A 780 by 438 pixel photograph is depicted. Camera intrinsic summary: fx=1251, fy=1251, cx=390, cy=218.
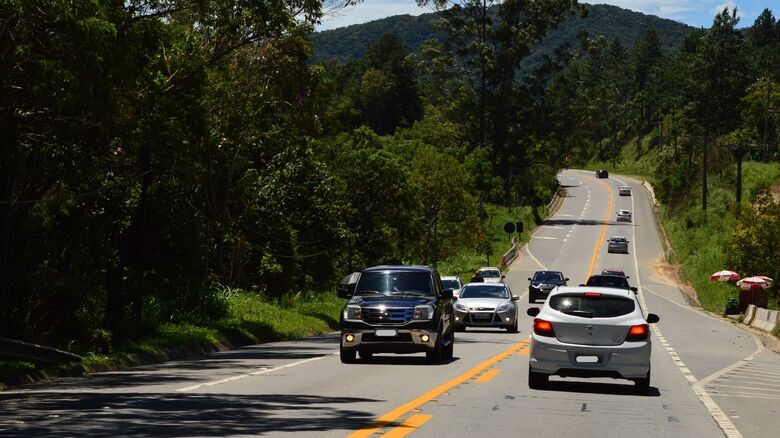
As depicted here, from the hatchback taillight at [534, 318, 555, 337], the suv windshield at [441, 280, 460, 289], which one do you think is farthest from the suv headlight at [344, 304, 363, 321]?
the suv windshield at [441, 280, 460, 289]

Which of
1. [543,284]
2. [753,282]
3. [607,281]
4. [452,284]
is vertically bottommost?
[543,284]

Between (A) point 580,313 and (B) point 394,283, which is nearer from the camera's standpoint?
(A) point 580,313

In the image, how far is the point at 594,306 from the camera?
17.8 m

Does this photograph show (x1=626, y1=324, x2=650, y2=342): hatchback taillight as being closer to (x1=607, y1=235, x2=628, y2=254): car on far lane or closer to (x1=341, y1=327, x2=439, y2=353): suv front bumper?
(x1=341, y1=327, x2=439, y2=353): suv front bumper

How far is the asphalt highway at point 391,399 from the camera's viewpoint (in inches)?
487

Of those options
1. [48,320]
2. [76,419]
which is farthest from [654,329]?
[76,419]

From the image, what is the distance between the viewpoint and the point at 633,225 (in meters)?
121

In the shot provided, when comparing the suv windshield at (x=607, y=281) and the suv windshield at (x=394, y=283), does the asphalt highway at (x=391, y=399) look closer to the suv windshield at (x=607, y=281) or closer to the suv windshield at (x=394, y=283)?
the suv windshield at (x=394, y=283)

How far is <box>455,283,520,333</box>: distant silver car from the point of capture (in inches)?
1416

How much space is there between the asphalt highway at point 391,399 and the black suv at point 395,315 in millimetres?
391

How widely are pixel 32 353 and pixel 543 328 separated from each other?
769 centimetres

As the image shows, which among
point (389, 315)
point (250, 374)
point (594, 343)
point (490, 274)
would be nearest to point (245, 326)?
point (389, 315)

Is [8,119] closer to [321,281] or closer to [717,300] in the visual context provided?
[321,281]

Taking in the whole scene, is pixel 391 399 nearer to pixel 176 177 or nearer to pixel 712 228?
pixel 176 177
